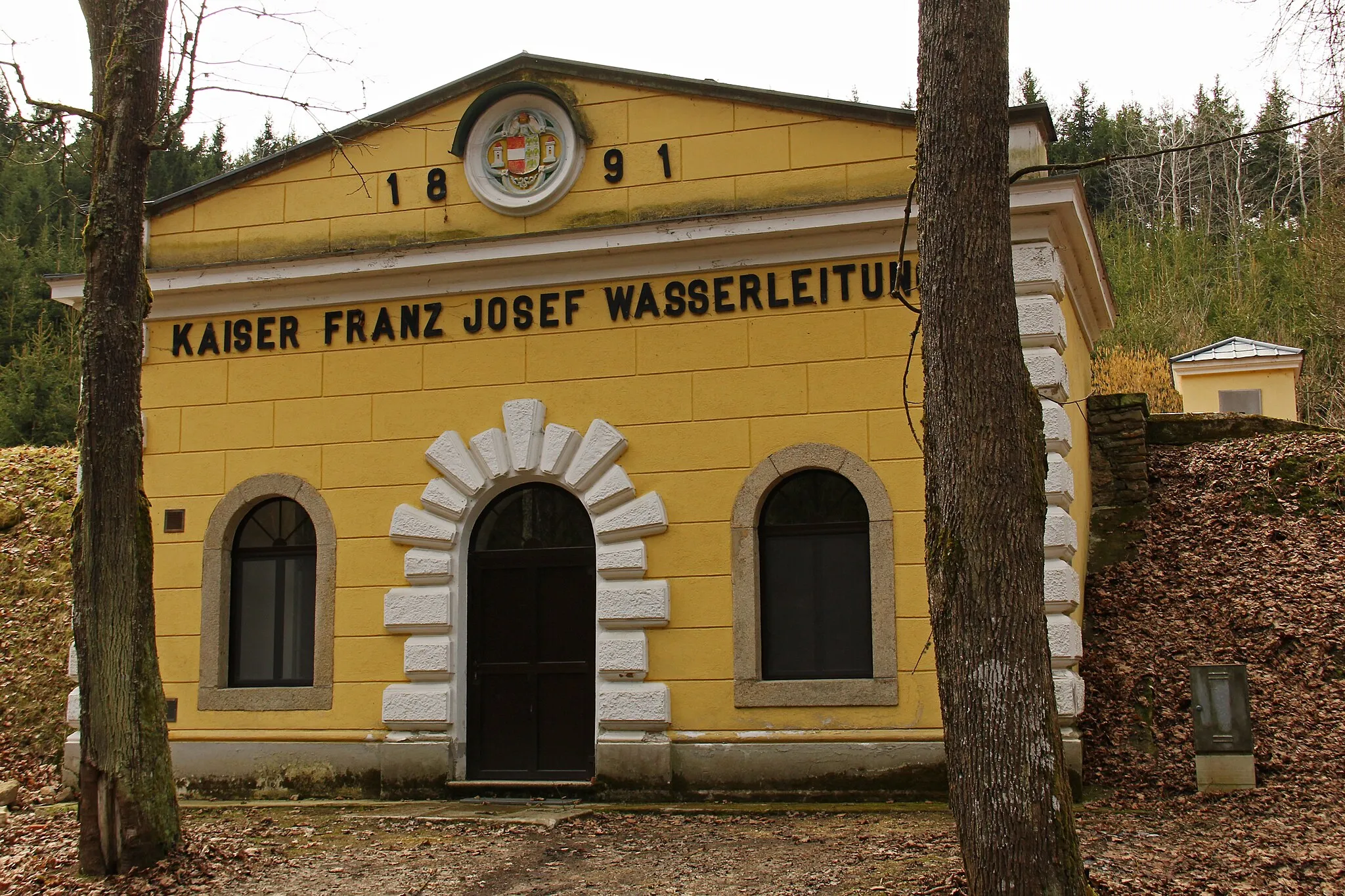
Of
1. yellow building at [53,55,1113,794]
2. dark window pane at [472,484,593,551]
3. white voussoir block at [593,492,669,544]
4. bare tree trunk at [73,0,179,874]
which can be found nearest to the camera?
bare tree trunk at [73,0,179,874]

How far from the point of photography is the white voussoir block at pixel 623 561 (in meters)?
10.9

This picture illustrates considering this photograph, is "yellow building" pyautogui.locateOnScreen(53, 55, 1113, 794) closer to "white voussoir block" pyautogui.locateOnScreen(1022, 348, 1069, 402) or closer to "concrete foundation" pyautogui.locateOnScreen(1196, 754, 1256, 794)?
"white voussoir block" pyautogui.locateOnScreen(1022, 348, 1069, 402)

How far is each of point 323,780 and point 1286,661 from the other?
823 cm

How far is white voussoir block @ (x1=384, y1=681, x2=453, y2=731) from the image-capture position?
1112 cm

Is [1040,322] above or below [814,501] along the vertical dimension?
above

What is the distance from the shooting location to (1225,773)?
31.4ft

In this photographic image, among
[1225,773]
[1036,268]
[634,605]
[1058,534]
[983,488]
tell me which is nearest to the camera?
[983,488]

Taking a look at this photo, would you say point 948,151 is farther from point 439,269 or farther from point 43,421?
point 43,421

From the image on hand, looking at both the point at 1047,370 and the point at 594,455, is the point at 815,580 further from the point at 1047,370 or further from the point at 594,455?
the point at 1047,370

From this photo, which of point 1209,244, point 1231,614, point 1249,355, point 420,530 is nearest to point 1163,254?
A: point 1209,244

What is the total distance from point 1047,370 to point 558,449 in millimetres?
4056

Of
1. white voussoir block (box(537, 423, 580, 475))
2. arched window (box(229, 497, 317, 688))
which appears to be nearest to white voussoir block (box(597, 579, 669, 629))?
white voussoir block (box(537, 423, 580, 475))

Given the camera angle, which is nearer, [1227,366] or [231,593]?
[231,593]

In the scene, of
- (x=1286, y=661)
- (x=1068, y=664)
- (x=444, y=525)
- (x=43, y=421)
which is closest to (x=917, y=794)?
(x=1068, y=664)
